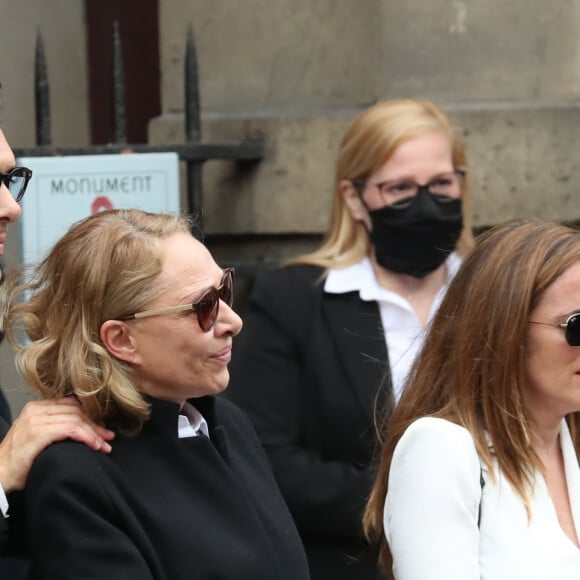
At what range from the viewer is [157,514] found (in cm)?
261

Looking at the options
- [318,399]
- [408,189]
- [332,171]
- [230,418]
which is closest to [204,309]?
[230,418]

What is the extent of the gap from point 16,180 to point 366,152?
5.10 feet

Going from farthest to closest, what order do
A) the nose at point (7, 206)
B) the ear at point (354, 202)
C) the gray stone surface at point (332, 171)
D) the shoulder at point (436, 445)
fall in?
the gray stone surface at point (332, 171) < the ear at point (354, 202) < the nose at point (7, 206) < the shoulder at point (436, 445)

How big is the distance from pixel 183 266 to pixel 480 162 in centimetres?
281

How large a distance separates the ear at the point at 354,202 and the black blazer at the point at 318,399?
0.24m

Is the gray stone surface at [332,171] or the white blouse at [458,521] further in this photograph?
the gray stone surface at [332,171]

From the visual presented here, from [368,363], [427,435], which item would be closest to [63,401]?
[427,435]

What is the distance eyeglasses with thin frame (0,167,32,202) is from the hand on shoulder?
21.0 inches

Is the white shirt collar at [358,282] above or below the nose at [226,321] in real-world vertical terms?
below

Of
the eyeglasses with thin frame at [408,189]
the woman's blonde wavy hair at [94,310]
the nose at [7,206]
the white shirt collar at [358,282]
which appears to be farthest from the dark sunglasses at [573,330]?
the eyeglasses with thin frame at [408,189]

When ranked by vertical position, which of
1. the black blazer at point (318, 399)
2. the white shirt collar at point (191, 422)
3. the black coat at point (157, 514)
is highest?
the white shirt collar at point (191, 422)

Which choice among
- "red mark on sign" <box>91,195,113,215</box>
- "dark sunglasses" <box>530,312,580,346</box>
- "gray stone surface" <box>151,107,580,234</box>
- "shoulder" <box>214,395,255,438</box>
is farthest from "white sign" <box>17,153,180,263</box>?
"dark sunglasses" <box>530,312,580,346</box>

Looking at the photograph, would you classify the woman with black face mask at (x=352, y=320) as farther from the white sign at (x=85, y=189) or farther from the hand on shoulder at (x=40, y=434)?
the hand on shoulder at (x=40, y=434)

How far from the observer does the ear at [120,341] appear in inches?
106
